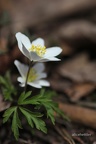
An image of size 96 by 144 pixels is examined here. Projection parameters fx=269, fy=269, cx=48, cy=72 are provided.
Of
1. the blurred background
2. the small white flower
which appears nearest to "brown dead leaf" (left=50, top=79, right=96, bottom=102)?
the blurred background

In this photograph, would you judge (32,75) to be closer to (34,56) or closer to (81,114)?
(34,56)

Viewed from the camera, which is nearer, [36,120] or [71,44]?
[36,120]

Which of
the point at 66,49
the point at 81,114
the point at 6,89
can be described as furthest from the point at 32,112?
the point at 66,49

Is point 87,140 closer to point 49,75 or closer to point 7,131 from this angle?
point 7,131

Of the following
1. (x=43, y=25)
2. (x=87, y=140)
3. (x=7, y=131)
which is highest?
(x=43, y=25)

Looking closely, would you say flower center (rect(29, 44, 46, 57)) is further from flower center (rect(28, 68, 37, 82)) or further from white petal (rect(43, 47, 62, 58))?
flower center (rect(28, 68, 37, 82))

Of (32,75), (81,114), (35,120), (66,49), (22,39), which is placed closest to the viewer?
(35,120)

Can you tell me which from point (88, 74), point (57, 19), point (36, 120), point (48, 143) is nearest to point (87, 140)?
point (48, 143)
